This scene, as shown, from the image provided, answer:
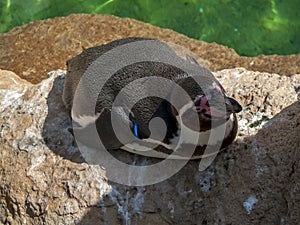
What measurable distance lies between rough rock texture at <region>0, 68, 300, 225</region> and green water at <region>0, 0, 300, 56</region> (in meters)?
1.79

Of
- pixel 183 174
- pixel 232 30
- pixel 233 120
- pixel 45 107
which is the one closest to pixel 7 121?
pixel 45 107

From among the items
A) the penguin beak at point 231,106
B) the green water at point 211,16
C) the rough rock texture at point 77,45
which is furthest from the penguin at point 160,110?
the green water at point 211,16

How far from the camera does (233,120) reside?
268 centimetres

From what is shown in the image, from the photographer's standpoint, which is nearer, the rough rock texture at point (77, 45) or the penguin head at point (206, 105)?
the penguin head at point (206, 105)

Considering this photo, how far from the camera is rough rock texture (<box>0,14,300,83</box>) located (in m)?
4.30

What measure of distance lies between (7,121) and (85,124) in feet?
1.81

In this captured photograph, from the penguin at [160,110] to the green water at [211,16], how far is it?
195cm

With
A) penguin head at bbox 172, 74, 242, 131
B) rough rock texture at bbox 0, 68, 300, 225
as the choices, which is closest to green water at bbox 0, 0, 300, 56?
rough rock texture at bbox 0, 68, 300, 225

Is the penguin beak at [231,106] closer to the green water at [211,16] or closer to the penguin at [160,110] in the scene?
the penguin at [160,110]

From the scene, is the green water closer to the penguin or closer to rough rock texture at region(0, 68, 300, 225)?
rough rock texture at region(0, 68, 300, 225)

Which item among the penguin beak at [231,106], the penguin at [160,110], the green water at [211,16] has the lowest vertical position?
the green water at [211,16]

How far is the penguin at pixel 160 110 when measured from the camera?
7.96ft

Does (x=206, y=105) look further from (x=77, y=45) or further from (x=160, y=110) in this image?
(x=77, y=45)

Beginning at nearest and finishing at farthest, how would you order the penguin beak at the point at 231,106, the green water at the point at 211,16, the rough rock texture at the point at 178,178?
the penguin beak at the point at 231,106 → the rough rock texture at the point at 178,178 → the green water at the point at 211,16
